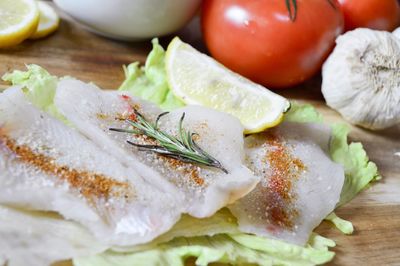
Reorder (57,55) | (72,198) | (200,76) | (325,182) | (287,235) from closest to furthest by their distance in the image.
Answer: (72,198)
(287,235)
(325,182)
(200,76)
(57,55)

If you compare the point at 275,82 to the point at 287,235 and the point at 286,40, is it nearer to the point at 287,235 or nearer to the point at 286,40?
the point at 286,40

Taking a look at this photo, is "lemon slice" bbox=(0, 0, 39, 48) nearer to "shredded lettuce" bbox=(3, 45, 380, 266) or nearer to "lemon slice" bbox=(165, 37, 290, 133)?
"shredded lettuce" bbox=(3, 45, 380, 266)

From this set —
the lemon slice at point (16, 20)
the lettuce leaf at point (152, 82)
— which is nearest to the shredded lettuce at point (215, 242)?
the lemon slice at point (16, 20)

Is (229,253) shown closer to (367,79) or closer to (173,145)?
(173,145)

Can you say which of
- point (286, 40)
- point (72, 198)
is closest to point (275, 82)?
point (286, 40)

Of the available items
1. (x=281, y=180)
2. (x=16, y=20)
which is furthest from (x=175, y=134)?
(x=16, y=20)

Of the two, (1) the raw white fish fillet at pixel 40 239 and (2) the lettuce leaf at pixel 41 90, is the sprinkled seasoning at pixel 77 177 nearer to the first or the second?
(1) the raw white fish fillet at pixel 40 239
